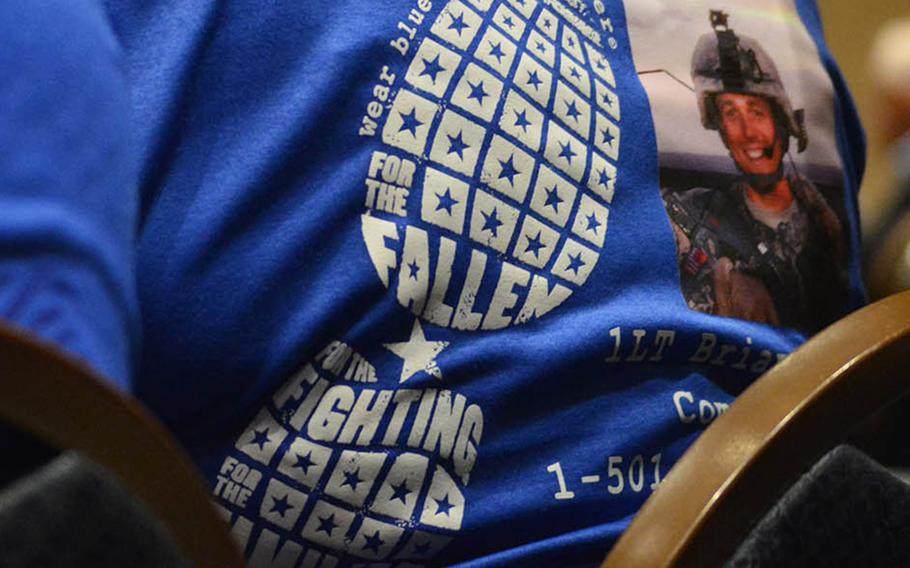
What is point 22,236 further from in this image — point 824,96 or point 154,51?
point 824,96

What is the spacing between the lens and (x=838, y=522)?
1.44ft

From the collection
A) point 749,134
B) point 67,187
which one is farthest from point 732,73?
point 67,187

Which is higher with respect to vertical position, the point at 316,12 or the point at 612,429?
the point at 316,12

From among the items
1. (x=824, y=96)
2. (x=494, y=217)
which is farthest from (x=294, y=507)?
(x=824, y=96)

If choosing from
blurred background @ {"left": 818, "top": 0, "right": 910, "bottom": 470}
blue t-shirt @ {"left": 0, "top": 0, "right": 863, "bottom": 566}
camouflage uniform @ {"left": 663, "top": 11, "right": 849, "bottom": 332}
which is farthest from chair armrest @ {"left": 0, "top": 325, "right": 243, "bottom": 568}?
blurred background @ {"left": 818, "top": 0, "right": 910, "bottom": 470}

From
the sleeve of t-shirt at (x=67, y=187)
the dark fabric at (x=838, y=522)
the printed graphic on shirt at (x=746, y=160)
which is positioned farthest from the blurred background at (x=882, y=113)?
the sleeve of t-shirt at (x=67, y=187)

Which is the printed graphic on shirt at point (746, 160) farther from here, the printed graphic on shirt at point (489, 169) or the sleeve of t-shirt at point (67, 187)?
the sleeve of t-shirt at point (67, 187)

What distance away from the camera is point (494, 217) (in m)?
0.57

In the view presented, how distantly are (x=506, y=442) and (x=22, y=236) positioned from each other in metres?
0.30

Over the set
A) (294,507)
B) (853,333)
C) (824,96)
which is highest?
(824,96)

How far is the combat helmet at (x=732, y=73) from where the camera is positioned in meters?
0.70

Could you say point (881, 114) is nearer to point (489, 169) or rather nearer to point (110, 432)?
point (489, 169)

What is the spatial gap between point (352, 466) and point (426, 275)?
102mm

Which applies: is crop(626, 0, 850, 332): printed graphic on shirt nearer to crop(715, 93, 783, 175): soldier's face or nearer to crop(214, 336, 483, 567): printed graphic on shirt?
crop(715, 93, 783, 175): soldier's face
